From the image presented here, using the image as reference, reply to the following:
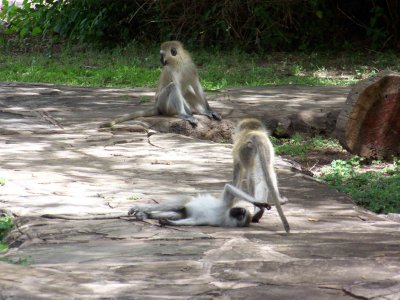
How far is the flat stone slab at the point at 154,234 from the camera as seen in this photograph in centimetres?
444

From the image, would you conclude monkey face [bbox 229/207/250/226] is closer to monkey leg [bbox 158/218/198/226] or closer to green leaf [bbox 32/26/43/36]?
monkey leg [bbox 158/218/198/226]

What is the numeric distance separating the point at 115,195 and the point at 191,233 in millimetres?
1557

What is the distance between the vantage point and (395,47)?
18.4 m

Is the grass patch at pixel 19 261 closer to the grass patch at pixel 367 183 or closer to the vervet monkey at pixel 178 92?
the grass patch at pixel 367 183

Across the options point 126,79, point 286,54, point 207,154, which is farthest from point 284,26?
point 207,154

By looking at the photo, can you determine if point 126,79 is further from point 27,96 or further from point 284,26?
point 284,26

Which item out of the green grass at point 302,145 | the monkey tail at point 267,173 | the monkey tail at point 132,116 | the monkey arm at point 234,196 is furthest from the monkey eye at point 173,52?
the monkey arm at point 234,196

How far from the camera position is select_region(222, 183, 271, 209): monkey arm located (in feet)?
20.8

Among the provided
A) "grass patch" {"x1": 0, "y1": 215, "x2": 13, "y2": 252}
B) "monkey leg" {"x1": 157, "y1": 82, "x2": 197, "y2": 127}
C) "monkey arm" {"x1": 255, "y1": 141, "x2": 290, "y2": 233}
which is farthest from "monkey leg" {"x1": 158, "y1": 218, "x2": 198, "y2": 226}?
"monkey leg" {"x1": 157, "y1": 82, "x2": 197, "y2": 127}

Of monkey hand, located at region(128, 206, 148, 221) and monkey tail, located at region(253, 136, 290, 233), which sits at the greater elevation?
monkey tail, located at region(253, 136, 290, 233)

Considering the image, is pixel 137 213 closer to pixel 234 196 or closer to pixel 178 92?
pixel 234 196

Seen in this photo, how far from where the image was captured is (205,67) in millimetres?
17000

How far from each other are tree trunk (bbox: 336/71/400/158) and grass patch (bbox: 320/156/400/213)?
23 cm

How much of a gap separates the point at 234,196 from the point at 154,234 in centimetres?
72
